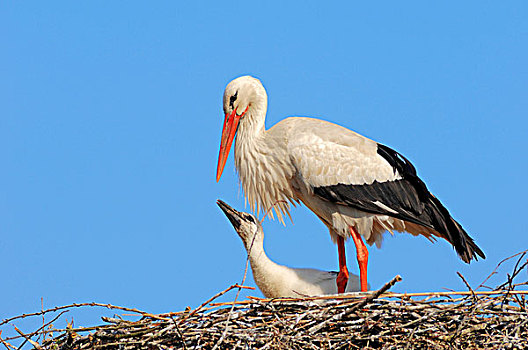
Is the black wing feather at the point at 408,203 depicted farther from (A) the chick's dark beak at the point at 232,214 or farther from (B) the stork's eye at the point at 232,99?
(B) the stork's eye at the point at 232,99

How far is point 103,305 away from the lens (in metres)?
4.38

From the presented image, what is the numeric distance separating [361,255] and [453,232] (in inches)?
25.5

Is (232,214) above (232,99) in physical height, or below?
below

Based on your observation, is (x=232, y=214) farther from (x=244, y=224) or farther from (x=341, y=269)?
(x=341, y=269)

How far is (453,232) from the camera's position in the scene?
581cm

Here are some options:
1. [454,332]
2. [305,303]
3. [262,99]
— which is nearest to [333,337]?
[305,303]

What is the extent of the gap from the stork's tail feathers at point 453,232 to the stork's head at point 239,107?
138cm

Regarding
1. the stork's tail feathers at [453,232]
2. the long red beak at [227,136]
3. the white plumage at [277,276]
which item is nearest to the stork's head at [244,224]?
the white plumage at [277,276]

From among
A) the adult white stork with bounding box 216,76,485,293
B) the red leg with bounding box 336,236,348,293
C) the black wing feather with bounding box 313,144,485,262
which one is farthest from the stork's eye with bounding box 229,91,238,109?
the red leg with bounding box 336,236,348,293

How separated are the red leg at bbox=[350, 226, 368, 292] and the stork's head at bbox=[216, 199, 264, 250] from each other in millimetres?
641

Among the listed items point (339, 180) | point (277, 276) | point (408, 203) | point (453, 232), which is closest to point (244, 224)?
point (277, 276)

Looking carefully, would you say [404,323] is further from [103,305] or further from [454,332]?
[103,305]

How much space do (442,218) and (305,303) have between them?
1.71 metres

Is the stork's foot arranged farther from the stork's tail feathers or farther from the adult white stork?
the stork's tail feathers
